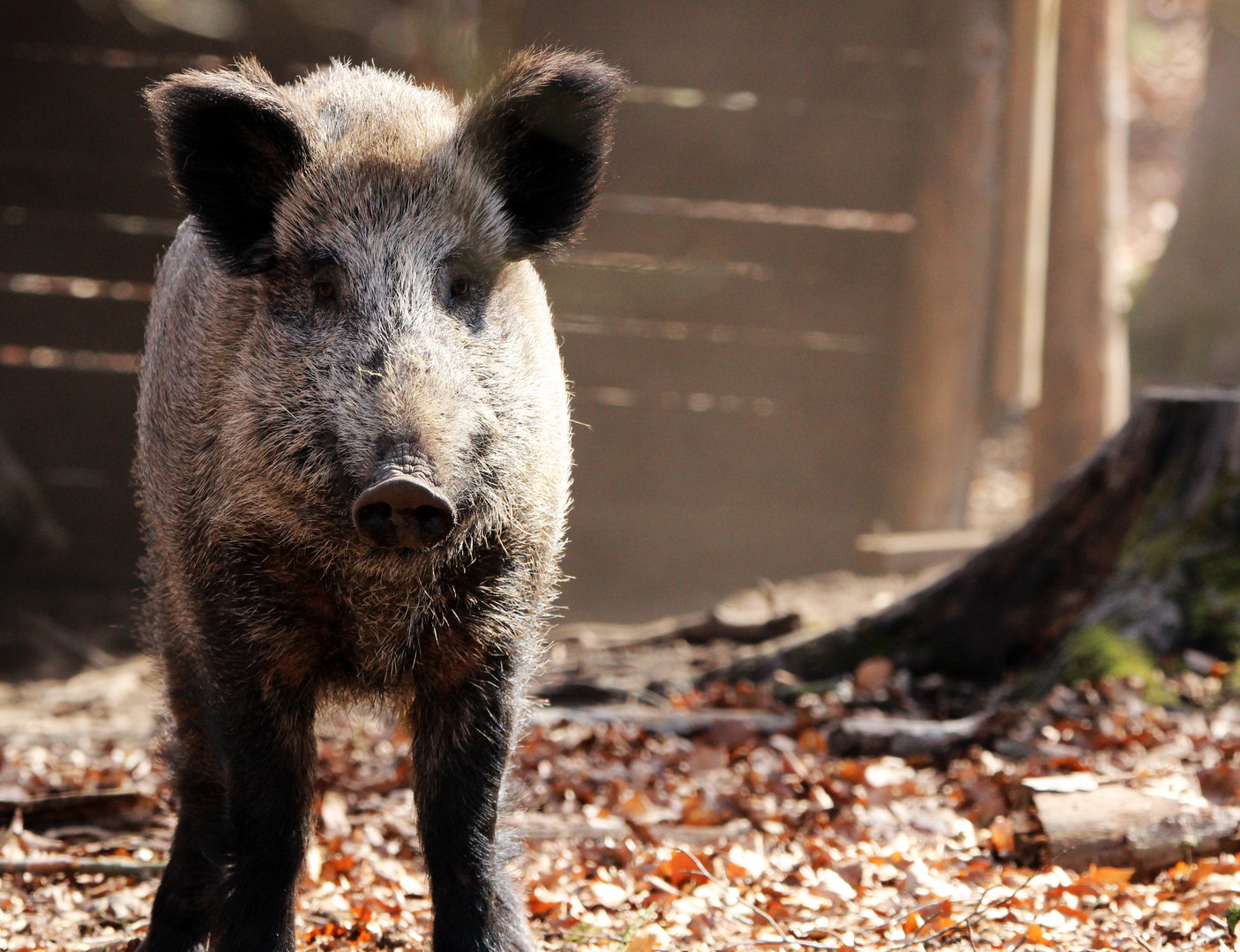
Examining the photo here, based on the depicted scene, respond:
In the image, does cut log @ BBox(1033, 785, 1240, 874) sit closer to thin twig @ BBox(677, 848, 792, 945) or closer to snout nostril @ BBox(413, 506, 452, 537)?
thin twig @ BBox(677, 848, 792, 945)

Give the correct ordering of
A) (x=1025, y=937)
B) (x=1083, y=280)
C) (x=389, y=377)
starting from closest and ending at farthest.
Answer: (x=389, y=377) → (x=1025, y=937) → (x=1083, y=280)

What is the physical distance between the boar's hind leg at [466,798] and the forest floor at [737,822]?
34cm

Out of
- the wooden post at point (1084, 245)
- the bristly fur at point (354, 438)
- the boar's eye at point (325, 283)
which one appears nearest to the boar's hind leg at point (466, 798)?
the bristly fur at point (354, 438)

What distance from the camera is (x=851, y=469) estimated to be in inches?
372

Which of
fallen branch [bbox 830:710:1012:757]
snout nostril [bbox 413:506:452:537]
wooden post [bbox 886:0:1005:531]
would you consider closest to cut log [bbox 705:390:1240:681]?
fallen branch [bbox 830:710:1012:757]

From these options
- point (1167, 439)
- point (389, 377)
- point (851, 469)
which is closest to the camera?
point (389, 377)

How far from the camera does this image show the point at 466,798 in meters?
3.02

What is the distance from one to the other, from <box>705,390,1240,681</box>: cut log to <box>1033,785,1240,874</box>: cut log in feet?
5.79

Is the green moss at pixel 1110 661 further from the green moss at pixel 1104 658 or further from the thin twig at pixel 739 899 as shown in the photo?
the thin twig at pixel 739 899

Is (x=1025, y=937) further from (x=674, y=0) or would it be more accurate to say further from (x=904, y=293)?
(x=674, y=0)

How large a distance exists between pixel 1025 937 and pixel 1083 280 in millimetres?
6227

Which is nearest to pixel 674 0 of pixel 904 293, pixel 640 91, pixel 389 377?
pixel 640 91

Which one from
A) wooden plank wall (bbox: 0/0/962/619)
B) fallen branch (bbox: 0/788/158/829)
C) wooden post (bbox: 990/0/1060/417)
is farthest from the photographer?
wooden plank wall (bbox: 0/0/962/619)

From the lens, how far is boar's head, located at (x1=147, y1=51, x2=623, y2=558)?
277cm
